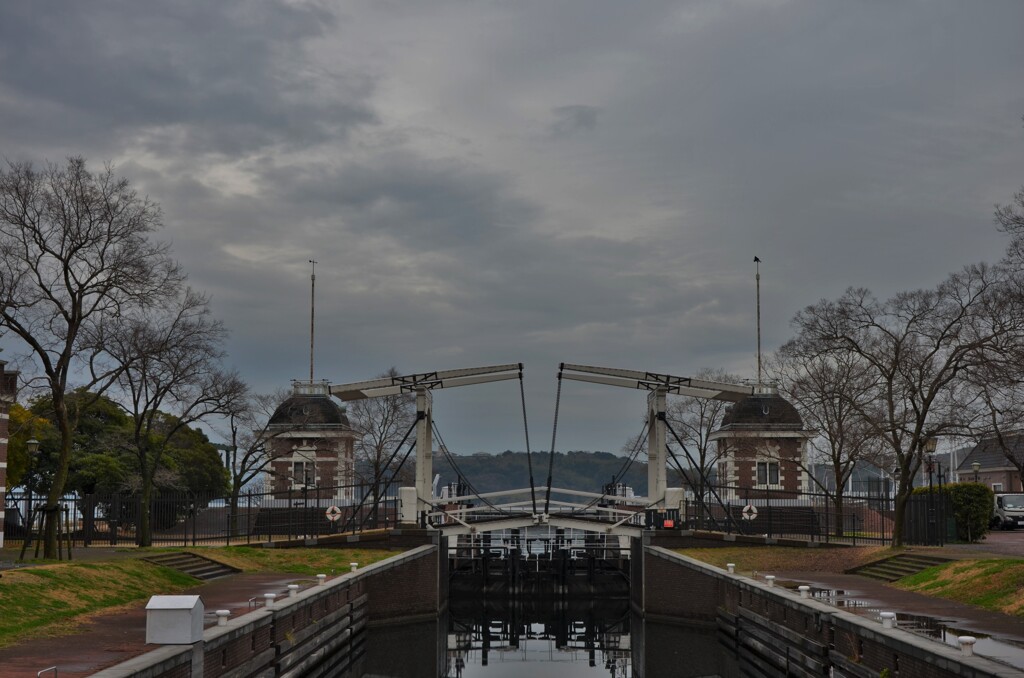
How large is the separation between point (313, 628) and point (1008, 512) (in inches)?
1553

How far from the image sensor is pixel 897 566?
104 feet

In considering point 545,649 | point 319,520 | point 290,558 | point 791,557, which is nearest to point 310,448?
point 319,520

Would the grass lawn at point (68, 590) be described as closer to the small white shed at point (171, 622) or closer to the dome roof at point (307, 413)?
the small white shed at point (171, 622)

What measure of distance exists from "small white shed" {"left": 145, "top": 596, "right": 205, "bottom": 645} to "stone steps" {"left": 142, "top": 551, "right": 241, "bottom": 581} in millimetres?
13880

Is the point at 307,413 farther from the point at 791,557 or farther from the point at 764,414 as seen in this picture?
the point at 791,557

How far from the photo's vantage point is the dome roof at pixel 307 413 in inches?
2325

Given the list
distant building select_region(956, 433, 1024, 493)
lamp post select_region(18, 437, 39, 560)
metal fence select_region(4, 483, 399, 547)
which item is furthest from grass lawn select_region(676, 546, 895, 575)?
distant building select_region(956, 433, 1024, 493)

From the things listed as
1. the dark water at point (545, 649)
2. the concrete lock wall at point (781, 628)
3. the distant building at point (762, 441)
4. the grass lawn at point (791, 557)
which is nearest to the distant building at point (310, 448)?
the dark water at point (545, 649)

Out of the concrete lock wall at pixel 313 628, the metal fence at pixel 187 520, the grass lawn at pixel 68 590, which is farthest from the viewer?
the metal fence at pixel 187 520

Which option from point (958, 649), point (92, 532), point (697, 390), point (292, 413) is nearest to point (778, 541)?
point (697, 390)

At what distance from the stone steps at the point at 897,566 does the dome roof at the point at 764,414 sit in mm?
27393

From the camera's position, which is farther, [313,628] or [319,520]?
[319,520]

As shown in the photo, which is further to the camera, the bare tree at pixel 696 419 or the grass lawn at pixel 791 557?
the bare tree at pixel 696 419

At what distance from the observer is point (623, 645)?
34594 millimetres
